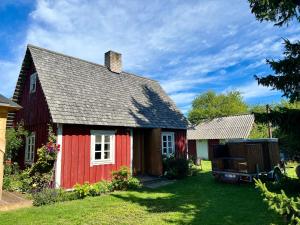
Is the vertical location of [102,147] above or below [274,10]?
below

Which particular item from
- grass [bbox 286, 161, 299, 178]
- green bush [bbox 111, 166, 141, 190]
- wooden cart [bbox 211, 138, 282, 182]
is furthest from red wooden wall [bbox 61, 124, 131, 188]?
grass [bbox 286, 161, 299, 178]

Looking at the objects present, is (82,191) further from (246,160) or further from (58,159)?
(246,160)

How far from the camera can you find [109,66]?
18.2 metres

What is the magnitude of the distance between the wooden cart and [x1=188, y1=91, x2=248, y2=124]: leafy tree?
44361 mm

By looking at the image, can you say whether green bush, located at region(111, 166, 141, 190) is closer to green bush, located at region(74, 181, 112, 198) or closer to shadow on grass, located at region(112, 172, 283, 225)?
green bush, located at region(74, 181, 112, 198)

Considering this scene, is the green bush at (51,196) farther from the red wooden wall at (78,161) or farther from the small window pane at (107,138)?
the small window pane at (107,138)

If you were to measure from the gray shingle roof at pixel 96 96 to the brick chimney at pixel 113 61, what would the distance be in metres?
0.40

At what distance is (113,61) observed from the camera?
18.3m

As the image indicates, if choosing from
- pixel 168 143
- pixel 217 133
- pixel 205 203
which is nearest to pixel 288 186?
pixel 205 203

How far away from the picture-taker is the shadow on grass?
25.2ft

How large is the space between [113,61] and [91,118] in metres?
6.73

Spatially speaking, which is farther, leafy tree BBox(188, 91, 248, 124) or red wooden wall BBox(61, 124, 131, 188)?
leafy tree BBox(188, 91, 248, 124)

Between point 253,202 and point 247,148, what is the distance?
12.8 ft

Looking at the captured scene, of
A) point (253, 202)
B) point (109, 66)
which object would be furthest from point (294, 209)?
point (109, 66)
